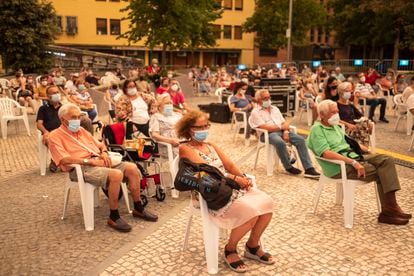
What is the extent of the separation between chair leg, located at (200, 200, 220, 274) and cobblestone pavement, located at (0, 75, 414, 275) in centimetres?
11

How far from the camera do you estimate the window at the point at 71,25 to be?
41031 mm

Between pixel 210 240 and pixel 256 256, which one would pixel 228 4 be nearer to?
pixel 256 256

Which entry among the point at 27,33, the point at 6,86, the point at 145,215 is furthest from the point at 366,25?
the point at 145,215

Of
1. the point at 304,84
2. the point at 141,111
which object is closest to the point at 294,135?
the point at 141,111

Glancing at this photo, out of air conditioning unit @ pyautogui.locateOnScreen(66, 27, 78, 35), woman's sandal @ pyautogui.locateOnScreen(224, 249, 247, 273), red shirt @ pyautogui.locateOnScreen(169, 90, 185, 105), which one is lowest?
woman's sandal @ pyautogui.locateOnScreen(224, 249, 247, 273)

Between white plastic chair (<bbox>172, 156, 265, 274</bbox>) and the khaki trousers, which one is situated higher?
the khaki trousers

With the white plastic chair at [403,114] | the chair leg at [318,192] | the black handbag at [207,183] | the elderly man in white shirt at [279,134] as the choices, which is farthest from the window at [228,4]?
the black handbag at [207,183]

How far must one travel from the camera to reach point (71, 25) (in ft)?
135

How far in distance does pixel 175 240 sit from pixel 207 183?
109cm

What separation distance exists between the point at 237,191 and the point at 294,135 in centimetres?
333

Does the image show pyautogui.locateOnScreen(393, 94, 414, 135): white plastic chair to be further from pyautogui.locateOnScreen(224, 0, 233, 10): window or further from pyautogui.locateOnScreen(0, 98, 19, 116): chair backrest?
pyautogui.locateOnScreen(224, 0, 233, 10): window

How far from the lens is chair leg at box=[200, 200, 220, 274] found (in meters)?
3.82

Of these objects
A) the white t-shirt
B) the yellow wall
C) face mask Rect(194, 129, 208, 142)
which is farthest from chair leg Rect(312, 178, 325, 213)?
the yellow wall

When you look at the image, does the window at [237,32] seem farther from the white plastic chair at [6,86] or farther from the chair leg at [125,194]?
the chair leg at [125,194]
